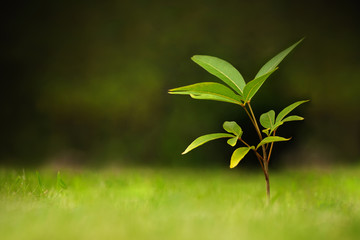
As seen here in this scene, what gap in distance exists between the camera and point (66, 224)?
2.00 ft

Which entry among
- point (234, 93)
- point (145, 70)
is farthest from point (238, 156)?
point (145, 70)

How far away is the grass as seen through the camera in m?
0.57

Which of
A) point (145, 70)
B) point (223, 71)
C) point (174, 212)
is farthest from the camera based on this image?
point (145, 70)

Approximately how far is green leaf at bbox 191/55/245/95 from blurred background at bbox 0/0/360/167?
3.83 feet

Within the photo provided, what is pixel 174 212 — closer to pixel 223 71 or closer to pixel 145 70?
pixel 223 71

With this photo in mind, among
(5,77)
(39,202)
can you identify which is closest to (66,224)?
(39,202)

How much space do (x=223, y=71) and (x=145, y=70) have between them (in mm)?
1369

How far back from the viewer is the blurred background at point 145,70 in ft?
6.83

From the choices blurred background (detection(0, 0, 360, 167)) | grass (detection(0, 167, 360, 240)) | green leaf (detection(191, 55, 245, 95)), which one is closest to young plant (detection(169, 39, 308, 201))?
green leaf (detection(191, 55, 245, 95))

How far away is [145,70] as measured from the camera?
2.17 m

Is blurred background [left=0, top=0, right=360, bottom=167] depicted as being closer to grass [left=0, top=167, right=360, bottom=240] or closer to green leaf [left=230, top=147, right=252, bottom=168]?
grass [left=0, top=167, right=360, bottom=240]

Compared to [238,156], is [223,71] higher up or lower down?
higher up

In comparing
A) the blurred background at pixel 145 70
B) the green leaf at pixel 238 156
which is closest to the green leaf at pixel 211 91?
the green leaf at pixel 238 156

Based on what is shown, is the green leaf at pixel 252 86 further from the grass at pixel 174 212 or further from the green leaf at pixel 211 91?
the grass at pixel 174 212
